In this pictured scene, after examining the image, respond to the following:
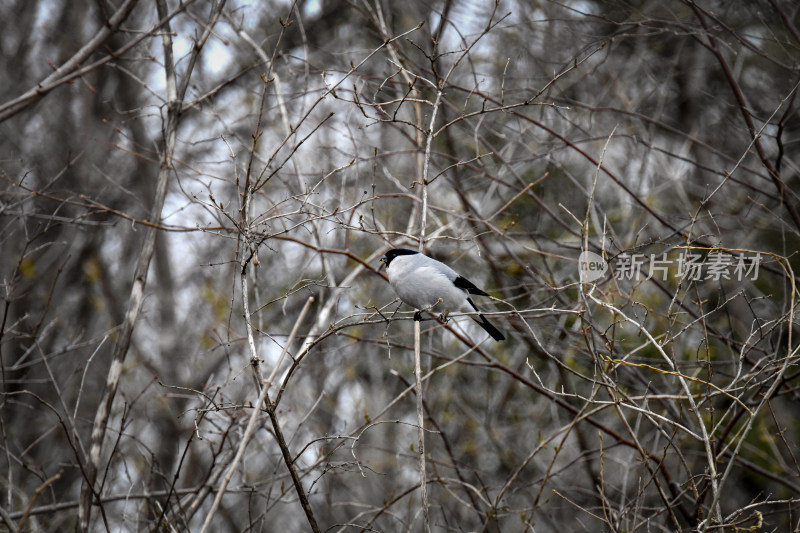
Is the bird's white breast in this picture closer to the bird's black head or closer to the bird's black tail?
the bird's black head

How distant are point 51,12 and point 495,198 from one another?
6455 mm

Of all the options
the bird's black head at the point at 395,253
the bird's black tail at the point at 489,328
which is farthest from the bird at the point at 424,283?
the bird's black tail at the point at 489,328

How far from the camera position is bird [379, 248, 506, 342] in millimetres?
3975

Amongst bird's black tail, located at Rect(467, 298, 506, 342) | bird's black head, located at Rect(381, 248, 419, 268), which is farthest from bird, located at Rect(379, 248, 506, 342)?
bird's black tail, located at Rect(467, 298, 506, 342)

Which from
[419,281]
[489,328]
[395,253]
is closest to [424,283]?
[419,281]

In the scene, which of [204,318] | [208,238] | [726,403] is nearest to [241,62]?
[208,238]

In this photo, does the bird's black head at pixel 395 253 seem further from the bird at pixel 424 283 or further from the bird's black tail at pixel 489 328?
the bird's black tail at pixel 489 328

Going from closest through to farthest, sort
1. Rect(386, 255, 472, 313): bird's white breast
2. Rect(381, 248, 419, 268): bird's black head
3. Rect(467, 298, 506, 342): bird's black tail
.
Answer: Rect(386, 255, 472, 313): bird's white breast < Rect(381, 248, 419, 268): bird's black head < Rect(467, 298, 506, 342): bird's black tail

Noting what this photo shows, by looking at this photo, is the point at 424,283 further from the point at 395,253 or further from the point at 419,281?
the point at 395,253

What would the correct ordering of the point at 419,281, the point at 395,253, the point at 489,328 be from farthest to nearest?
1. the point at 489,328
2. the point at 395,253
3. the point at 419,281

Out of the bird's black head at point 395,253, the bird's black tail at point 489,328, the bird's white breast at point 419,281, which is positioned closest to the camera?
the bird's white breast at point 419,281

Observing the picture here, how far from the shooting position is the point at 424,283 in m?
3.99

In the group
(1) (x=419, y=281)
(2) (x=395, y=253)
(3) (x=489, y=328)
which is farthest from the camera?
(3) (x=489, y=328)

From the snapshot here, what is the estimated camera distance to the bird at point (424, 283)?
3.97 metres
